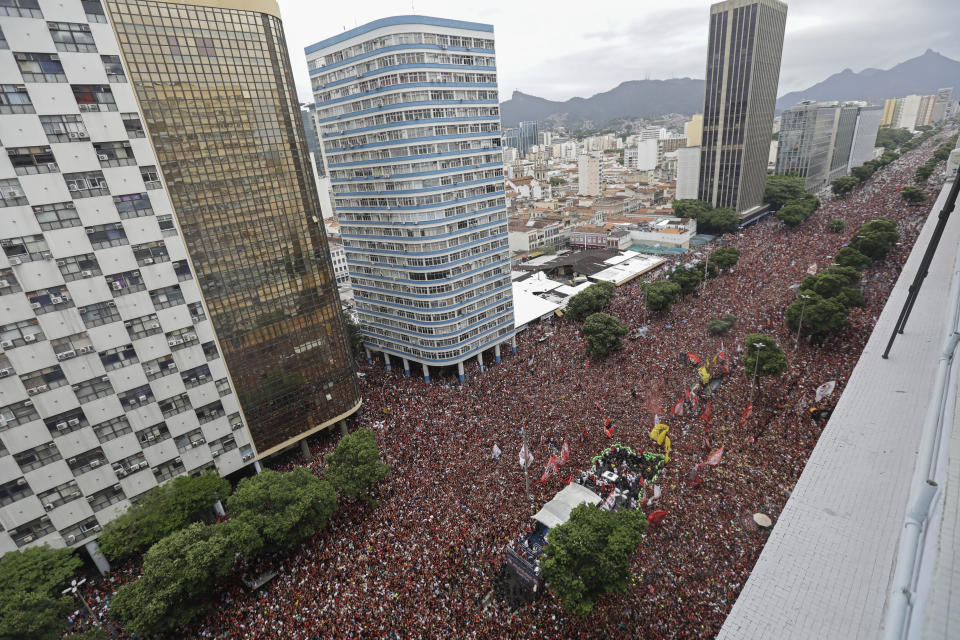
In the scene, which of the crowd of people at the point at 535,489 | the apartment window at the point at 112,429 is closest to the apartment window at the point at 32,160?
the apartment window at the point at 112,429

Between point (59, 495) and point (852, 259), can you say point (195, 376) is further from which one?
point (852, 259)

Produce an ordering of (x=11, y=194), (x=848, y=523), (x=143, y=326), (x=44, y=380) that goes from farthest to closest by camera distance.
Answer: (x=143, y=326), (x=44, y=380), (x=11, y=194), (x=848, y=523)

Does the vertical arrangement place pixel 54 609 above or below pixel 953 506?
below

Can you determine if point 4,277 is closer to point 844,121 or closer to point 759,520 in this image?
point 759,520

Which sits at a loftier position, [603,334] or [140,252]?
[140,252]

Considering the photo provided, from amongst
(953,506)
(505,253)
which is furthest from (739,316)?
(953,506)

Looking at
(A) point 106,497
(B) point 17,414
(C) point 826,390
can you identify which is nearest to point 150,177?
(B) point 17,414

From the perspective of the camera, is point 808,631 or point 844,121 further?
point 844,121
